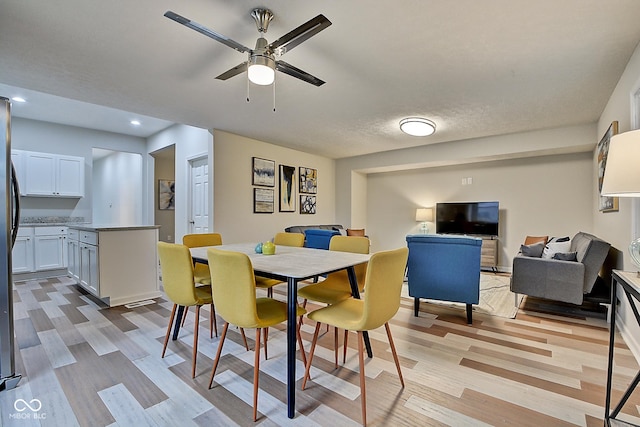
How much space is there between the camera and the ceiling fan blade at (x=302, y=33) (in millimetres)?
1652

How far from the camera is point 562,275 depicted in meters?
3.12

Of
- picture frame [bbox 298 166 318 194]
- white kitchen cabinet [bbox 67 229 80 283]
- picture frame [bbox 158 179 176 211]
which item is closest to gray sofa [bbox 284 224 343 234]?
picture frame [bbox 298 166 318 194]

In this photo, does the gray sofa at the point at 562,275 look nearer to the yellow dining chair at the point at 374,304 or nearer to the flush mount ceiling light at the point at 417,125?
the flush mount ceiling light at the point at 417,125

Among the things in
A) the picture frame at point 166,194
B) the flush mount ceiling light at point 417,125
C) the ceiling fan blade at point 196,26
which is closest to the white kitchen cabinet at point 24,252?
the picture frame at point 166,194

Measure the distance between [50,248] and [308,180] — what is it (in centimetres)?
472

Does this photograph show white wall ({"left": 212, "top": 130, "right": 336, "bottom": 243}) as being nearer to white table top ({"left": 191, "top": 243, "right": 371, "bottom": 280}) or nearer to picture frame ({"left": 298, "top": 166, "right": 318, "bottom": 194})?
picture frame ({"left": 298, "top": 166, "right": 318, "bottom": 194})

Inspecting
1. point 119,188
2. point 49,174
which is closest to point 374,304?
point 49,174

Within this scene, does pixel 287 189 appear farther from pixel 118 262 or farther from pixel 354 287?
pixel 354 287

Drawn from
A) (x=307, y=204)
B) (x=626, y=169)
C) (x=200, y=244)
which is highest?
(x=626, y=169)

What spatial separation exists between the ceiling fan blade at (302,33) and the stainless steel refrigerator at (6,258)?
176 cm

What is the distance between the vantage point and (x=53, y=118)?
513 cm

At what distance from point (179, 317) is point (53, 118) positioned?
491cm

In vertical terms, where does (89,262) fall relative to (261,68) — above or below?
below

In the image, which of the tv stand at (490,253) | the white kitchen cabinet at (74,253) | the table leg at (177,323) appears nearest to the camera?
the table leg at (177,323)
